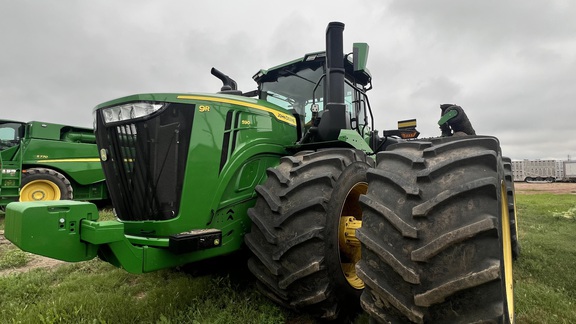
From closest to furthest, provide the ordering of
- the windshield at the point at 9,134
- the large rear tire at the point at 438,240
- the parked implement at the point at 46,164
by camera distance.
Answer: the large rear tire at the point at 438,240
the parked implement at the point at 46,164
the windshield at the point at 9,134

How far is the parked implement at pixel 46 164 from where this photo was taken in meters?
9.03

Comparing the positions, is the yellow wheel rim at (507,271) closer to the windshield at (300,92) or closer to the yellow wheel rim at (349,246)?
the yellow wheel rim at (349,246)

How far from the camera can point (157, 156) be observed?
7.78 feet

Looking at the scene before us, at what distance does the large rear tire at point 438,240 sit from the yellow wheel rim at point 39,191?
1028 centimetres

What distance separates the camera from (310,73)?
3.92 m

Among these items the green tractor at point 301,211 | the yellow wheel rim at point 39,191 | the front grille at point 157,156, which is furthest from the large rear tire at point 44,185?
the front grille at point 157,156

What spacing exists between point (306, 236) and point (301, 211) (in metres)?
0.17

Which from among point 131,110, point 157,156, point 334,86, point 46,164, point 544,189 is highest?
point 334,86

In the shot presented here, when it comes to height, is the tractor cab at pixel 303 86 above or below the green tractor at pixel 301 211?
above

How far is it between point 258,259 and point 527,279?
→ 2914 millimetres

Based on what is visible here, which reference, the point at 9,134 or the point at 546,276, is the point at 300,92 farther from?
the point at 9,134

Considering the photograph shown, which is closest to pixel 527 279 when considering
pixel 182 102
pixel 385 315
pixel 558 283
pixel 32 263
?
pixel 558 283

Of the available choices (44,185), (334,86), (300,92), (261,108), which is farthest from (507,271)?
(44,185)

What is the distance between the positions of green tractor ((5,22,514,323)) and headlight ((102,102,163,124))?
0.01 m
